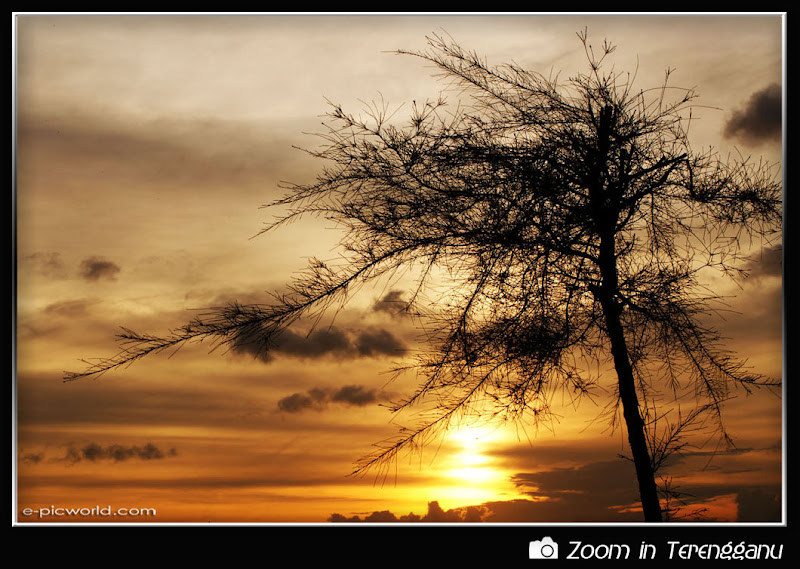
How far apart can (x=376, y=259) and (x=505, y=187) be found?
106cm

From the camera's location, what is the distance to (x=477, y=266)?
5.70m

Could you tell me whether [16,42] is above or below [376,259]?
above
